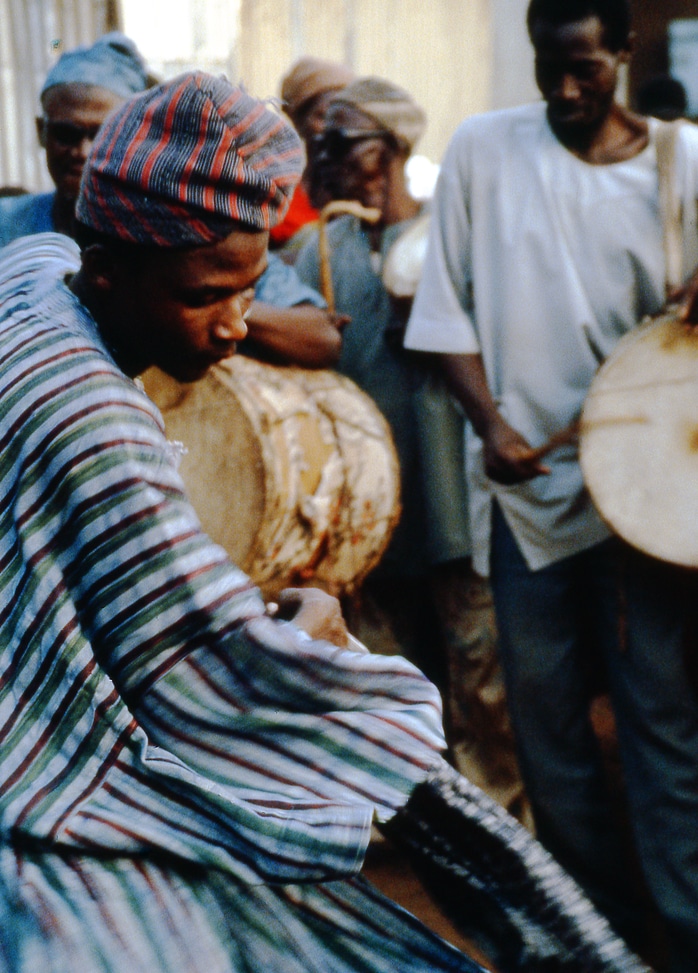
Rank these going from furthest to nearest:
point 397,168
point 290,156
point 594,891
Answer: point 397,168
point 594,891
point 290,156

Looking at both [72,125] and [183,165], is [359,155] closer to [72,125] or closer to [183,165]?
[72,125]

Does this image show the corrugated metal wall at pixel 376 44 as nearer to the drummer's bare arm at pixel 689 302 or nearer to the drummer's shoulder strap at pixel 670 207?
the drummer's shoulder strap at pixel 670 207

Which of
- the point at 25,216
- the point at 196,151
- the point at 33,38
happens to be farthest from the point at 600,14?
the point at 33,38

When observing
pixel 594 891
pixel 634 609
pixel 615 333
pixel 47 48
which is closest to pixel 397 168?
pixel 615 333

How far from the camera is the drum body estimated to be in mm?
2727

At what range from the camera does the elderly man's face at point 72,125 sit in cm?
311

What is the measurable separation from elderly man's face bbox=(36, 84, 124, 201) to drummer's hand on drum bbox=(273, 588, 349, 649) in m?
1.84

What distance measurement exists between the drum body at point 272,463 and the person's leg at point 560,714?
422 millimetres

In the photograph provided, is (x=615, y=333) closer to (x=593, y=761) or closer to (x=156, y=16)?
(x=593, y=761)

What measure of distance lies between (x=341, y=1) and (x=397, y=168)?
3086 mm

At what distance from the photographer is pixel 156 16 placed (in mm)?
6191

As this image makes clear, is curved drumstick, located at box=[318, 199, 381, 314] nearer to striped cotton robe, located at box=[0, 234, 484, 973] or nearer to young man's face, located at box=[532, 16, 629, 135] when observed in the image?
young man's face, located at box=[532, 16, 629, 135]

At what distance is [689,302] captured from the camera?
2.62 meters

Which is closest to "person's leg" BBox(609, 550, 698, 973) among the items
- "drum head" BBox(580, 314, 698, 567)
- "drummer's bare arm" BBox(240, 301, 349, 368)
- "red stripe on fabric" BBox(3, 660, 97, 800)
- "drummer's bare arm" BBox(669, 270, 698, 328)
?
"drum head" BBox(580, 314, 698, 567)
